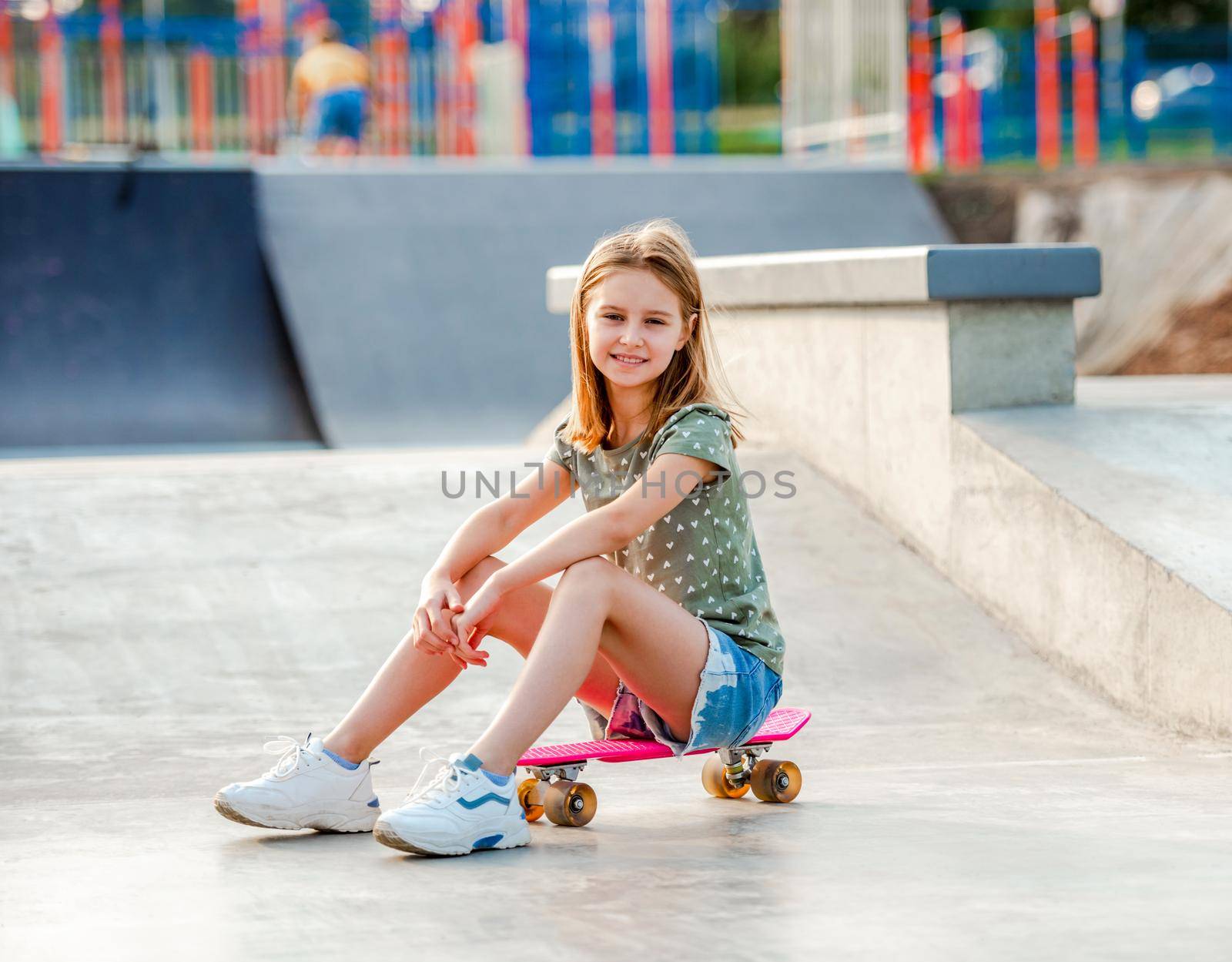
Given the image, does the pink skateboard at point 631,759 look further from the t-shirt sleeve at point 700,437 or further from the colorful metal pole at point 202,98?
the colorful metal pole at point 202,98

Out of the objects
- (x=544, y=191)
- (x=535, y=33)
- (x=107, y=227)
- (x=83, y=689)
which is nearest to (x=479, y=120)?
(x=535, y=33)

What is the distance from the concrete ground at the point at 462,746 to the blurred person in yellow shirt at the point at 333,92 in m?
8.59

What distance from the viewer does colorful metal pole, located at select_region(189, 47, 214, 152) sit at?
16312 millimetres

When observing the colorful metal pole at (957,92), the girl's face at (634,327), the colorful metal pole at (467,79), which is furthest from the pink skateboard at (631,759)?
A: the colorful metal pole at (467,79)

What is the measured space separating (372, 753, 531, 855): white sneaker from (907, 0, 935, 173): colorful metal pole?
43.5 feet

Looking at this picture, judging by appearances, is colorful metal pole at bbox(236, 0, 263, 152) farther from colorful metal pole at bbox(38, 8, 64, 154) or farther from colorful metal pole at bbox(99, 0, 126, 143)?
colorful metal pole at bbox(38, 8, 64, 154)

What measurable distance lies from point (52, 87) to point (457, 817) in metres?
14.9

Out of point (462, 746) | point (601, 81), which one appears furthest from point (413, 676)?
point (601, 81)

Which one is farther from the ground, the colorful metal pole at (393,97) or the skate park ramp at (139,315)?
the colorful metal pole at (393,97)

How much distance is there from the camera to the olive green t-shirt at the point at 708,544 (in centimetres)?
326

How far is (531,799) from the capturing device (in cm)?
327

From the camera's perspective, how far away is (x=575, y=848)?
2.99 m

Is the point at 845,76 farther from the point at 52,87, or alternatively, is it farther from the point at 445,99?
the point at 52,87

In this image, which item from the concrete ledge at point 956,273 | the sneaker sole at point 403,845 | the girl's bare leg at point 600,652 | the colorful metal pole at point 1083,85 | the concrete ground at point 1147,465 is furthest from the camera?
the colorful metal pole at point 1083,85
